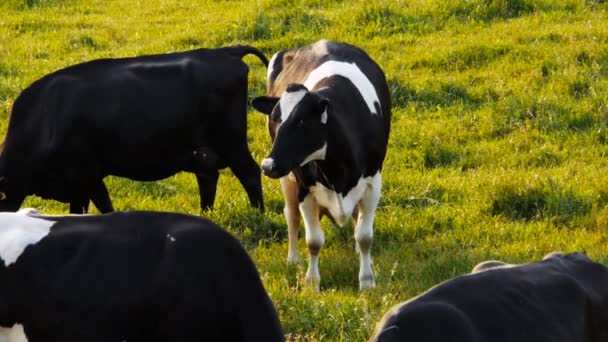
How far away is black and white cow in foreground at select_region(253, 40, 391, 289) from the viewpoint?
7965 mm

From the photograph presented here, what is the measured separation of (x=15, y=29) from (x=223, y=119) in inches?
259

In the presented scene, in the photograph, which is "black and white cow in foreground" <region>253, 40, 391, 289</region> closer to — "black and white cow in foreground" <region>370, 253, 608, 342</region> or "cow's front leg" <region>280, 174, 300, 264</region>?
"cow's front leg" <region>280, 174, 300, 264</region>

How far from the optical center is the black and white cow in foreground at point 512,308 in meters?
4.83

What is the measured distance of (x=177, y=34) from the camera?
47.7 ft

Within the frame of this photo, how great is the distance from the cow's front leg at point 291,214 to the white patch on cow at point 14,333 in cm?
348

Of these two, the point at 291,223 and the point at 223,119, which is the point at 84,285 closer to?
the point at 291,223

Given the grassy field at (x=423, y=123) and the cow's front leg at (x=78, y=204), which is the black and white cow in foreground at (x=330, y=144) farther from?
the cow's front leg at (x=78, y=204)

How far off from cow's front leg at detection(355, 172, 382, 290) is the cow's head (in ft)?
2.32

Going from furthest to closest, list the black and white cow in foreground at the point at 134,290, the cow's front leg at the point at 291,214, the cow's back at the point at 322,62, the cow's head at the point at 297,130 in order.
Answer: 1. the cow's back at the point at 322,62
2. the cow's front leg at the point at 291,214
3. the cow's head at the point at 297,130
4. the black and white cow in foreground at the point at 134,290

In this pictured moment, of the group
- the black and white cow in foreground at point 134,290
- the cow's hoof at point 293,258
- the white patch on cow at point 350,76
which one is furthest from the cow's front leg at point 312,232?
the black and white cow in foreground at point 134,290

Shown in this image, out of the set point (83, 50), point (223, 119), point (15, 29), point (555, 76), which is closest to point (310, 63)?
point (223, 119)

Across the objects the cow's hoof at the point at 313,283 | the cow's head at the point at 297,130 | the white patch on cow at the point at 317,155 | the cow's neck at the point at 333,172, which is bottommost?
the cow's hoof at the point at 313,283

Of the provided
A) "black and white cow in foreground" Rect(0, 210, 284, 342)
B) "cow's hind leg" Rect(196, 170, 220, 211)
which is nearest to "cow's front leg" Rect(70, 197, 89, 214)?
"cow's hind leg" Rect(196, 170, 220, 211)

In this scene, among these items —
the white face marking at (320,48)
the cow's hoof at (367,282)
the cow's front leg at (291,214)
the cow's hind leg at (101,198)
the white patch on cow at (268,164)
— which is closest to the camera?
the white patch on cow at (268,164)
